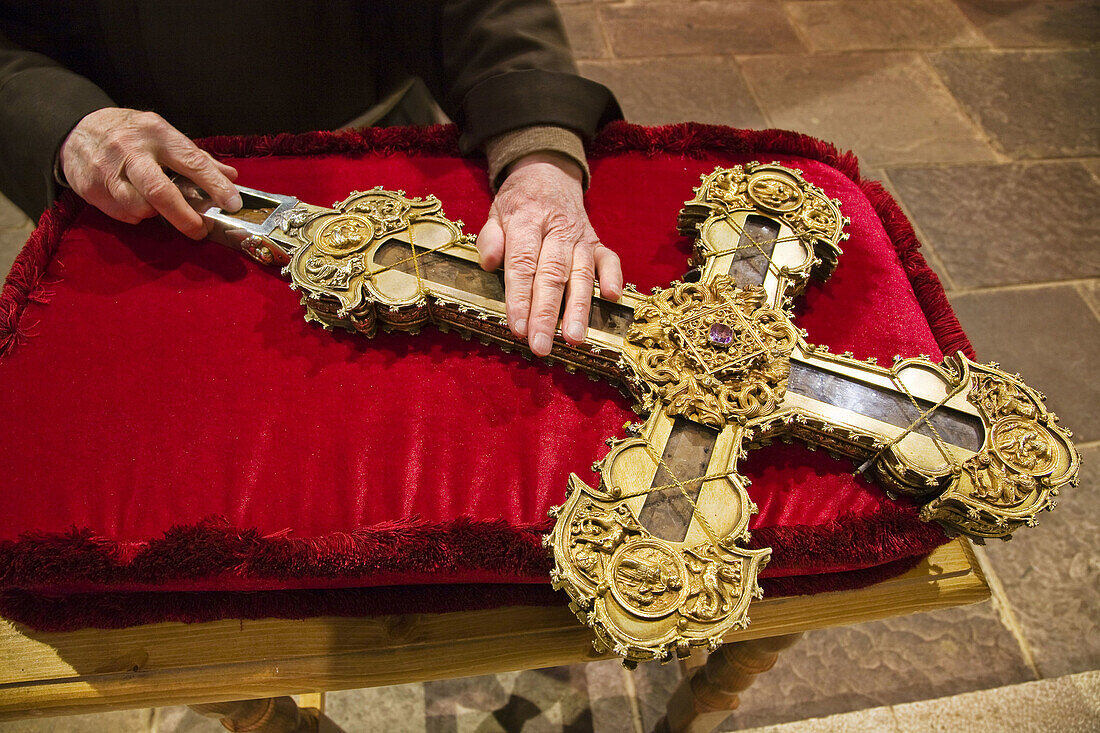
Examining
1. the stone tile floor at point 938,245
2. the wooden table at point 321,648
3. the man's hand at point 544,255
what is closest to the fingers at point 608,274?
the man's hand at point 544,255

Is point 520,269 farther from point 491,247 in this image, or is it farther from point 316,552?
point 316,552

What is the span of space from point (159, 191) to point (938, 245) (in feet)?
7.49

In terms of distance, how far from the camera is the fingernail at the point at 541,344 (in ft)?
3.44

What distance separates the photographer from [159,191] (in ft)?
3.68

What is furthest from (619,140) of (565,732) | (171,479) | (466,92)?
(565,732)

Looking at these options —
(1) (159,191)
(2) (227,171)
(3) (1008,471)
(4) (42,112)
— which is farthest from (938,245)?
(4) (42,112)

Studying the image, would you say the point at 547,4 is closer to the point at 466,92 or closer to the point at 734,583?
the point at 466,92

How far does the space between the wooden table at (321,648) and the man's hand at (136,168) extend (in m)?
0.69

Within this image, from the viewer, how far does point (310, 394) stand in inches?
42.4

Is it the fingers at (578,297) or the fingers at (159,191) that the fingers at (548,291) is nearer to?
the fingers at (578,297)

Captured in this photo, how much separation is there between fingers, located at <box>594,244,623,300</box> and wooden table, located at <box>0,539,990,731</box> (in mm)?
526

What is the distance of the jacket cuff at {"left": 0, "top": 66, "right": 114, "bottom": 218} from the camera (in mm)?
1182

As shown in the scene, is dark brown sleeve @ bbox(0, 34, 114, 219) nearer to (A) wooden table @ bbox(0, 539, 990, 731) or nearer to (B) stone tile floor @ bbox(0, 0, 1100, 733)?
(A) wooden table @ bbox(0, 539, 990, 731)

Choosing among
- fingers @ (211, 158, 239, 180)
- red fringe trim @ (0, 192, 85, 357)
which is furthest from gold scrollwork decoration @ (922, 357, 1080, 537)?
red fringe trim @ (0, 192, 85, 357)
